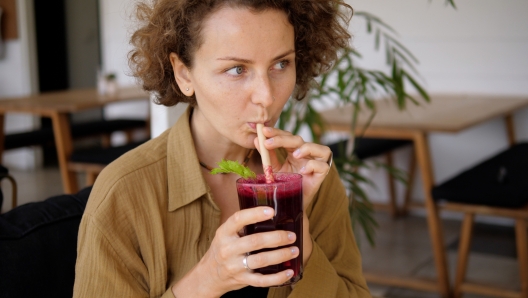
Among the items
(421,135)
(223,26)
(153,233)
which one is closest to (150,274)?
(153,233)

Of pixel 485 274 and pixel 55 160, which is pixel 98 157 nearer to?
pixel 485 274

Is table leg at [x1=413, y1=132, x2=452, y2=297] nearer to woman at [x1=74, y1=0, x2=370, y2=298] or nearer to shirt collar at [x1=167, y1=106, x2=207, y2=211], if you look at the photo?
woman at [x1=74, y1=0, x2=370, y2=298]

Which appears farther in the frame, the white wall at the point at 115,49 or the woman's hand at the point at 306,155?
the white wall at the point at 115,49

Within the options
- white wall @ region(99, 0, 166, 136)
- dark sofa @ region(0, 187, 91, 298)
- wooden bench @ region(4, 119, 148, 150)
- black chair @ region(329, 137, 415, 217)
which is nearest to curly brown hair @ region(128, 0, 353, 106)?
dark sofa @ region(0, 187, 91, 298)

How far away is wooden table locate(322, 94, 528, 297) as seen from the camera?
11.1ft

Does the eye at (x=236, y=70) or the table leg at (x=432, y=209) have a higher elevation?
the eye at (x=236, y=70)

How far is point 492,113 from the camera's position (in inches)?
150

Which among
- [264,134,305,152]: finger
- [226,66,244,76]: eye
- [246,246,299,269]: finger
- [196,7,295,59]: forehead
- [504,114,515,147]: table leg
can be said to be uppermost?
[196,7,295,59]: forehead

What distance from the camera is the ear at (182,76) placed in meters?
1.42

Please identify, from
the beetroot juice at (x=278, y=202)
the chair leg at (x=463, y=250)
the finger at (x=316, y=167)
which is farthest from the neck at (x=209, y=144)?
the chair leg at (x=463, y=250)

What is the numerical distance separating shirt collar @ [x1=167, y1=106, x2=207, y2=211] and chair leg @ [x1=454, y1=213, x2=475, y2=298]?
2.16 metres

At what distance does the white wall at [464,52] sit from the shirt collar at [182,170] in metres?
3.22

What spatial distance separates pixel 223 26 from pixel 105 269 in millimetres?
504

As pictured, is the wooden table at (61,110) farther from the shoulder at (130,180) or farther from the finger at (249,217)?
the finger at (249,217)
